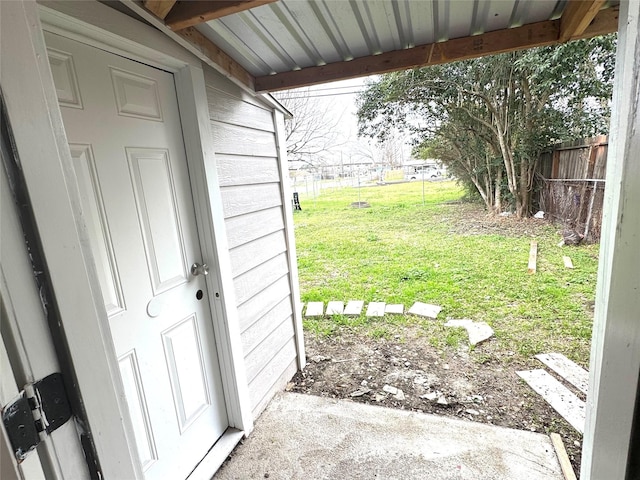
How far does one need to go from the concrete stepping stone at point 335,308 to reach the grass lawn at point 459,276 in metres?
0.11

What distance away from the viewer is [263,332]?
2096 millimetres

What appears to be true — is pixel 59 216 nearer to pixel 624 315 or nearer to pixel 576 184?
pixel 624 315

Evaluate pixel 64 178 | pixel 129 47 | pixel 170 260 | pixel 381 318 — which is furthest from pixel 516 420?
pixel 129 47

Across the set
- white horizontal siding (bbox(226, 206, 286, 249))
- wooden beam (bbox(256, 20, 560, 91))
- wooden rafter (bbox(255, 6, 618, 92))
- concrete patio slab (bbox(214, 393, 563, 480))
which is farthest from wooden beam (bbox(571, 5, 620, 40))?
concrete patio slab (bbox(214, 393, 563, 480))

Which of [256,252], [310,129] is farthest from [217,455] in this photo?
[310,129]

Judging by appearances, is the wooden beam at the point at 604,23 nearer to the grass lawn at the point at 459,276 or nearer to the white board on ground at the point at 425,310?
the grass lawn at the point at 459,276

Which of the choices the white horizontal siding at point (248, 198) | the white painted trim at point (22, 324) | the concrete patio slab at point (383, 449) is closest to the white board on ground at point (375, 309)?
the concrete patio slab at point (383, 449)

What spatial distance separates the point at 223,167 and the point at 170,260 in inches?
22.1

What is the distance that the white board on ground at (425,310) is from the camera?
3.28 metres

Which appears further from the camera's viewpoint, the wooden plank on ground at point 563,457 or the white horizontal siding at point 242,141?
the white horizontal siding at point 242,141

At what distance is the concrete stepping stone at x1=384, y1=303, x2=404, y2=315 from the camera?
3381 millimetres

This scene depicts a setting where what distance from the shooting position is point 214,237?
1.61m

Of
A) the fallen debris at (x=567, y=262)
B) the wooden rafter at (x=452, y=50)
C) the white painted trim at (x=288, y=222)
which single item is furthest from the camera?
the fallen debris at (x=567, y=262)

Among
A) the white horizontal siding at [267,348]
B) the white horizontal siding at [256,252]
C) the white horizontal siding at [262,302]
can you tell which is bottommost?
the white horizontal siding at [267,348]
